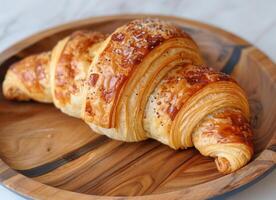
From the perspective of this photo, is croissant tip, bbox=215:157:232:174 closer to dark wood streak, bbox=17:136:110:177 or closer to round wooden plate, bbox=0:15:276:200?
round wooden plate, bbox=0:15:276:200

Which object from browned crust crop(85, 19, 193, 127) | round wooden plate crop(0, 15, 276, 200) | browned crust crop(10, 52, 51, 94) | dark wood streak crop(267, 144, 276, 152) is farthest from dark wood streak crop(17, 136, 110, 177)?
dark wood streak crop(267, 144, 276, 152)

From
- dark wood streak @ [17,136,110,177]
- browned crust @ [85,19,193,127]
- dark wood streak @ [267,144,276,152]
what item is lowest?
dark wood streak @ [17,136,110,177]

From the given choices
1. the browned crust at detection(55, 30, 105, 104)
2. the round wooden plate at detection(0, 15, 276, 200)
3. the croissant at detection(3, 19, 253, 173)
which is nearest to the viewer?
the round wooden plate at detection(0, 15, 276, 200)

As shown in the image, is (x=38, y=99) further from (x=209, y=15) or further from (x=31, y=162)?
(x=209, y=15)

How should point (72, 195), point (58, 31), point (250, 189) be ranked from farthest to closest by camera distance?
point (58, 31), point (250, 189), point (72, 195)

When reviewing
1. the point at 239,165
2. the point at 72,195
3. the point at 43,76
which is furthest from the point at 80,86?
the point at 239,165

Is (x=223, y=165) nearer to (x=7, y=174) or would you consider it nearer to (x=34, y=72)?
(x=7, y=174)

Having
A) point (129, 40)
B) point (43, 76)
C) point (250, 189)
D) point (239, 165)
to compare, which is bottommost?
point (250, 189)
